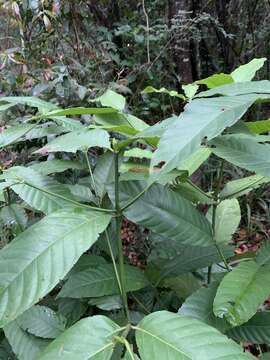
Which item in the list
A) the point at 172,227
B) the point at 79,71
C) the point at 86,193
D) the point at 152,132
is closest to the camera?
the point at 152,132

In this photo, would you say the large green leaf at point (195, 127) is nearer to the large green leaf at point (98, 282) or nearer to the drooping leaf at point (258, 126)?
the drooping leaf at point (258, 126)

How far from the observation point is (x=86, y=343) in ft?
1.75

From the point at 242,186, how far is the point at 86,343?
1.58 ft

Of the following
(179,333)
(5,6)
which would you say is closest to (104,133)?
(179,333)

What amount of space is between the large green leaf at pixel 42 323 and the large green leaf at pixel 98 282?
67 millimetres

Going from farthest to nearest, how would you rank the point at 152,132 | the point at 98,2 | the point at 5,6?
the point at 98,2 → the point at 5,6 → the point at 152,132

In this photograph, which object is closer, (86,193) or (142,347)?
(142,347)

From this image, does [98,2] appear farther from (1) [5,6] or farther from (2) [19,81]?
(2) [19,81]

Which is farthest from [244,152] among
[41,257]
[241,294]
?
[41,257]

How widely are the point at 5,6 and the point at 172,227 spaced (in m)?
2.12

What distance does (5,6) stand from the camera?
2.46 meters

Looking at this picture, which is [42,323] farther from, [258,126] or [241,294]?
[258,126]

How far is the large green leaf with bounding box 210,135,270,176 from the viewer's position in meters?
0.67

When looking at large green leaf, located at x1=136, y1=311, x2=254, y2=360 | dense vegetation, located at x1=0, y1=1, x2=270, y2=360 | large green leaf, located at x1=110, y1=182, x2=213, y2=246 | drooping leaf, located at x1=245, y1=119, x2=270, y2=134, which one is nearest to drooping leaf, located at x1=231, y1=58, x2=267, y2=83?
dense vegetation, located at x1=0, y1=1, x2=270, y2=360
